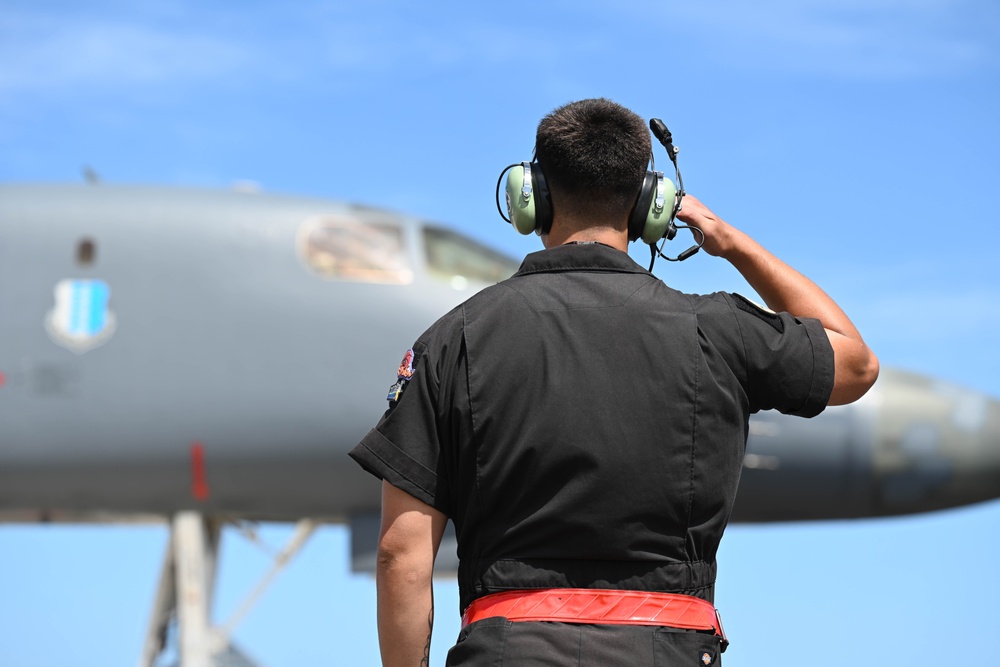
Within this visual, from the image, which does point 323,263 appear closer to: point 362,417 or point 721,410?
point 362,417

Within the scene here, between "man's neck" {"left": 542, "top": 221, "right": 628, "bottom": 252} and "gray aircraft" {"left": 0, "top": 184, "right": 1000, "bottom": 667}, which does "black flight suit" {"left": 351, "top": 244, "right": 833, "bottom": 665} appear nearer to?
"man's neck" {"left": 542, "top": 221, "right": 628, "bottom": 252}

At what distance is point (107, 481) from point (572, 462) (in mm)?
6620

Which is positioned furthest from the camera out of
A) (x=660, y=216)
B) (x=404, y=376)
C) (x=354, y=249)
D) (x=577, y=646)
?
(x=354, y=249)

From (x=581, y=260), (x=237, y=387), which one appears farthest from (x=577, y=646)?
(x=237, y=387)

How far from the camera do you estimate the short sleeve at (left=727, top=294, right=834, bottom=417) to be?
8.09 ft

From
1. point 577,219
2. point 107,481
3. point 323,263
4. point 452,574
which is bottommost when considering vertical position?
point 452,574

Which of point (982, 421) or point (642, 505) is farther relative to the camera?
point (982, 421)

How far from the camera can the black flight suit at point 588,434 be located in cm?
233

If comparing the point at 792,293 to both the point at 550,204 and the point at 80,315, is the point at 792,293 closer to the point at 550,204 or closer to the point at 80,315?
the point at 550,204

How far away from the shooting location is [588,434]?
2.33 metres

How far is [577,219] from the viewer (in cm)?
260

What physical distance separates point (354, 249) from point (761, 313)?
6318 millimetres

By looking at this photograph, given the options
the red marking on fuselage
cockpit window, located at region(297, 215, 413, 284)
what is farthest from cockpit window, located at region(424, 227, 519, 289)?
the red marking on fuselage

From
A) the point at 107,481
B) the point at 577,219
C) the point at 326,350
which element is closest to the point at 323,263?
the point at 326,350
